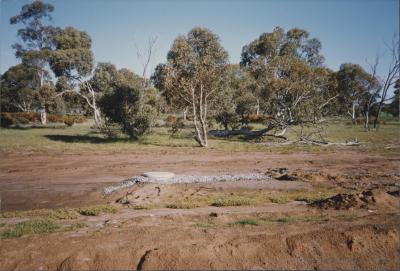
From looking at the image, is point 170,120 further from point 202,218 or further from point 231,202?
point 202,218

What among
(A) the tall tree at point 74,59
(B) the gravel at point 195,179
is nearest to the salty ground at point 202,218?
(B) the gravel at point 195,179

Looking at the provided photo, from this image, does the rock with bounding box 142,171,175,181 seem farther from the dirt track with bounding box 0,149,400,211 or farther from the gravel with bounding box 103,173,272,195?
the dirt track with bounding box 0,149,400,211

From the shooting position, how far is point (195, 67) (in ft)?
75.5

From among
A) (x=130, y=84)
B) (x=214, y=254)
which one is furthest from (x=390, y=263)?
(x=130, y=84)

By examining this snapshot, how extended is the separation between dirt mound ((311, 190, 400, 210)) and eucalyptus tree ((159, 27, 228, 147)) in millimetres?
15654

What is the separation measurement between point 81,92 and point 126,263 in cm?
3925

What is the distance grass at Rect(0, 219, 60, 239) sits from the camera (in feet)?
23.2

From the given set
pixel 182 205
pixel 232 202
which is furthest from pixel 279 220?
pixel 182 205

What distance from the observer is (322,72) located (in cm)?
2978

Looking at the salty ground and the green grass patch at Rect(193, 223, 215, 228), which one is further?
the green grass patch at Rect(193, 223, 215, 228)

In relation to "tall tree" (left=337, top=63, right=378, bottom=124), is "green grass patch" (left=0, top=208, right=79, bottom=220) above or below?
below

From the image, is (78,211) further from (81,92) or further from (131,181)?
(81,92)

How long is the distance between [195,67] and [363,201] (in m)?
17.1

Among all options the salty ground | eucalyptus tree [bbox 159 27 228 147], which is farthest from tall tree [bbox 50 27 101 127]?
the salty ground
